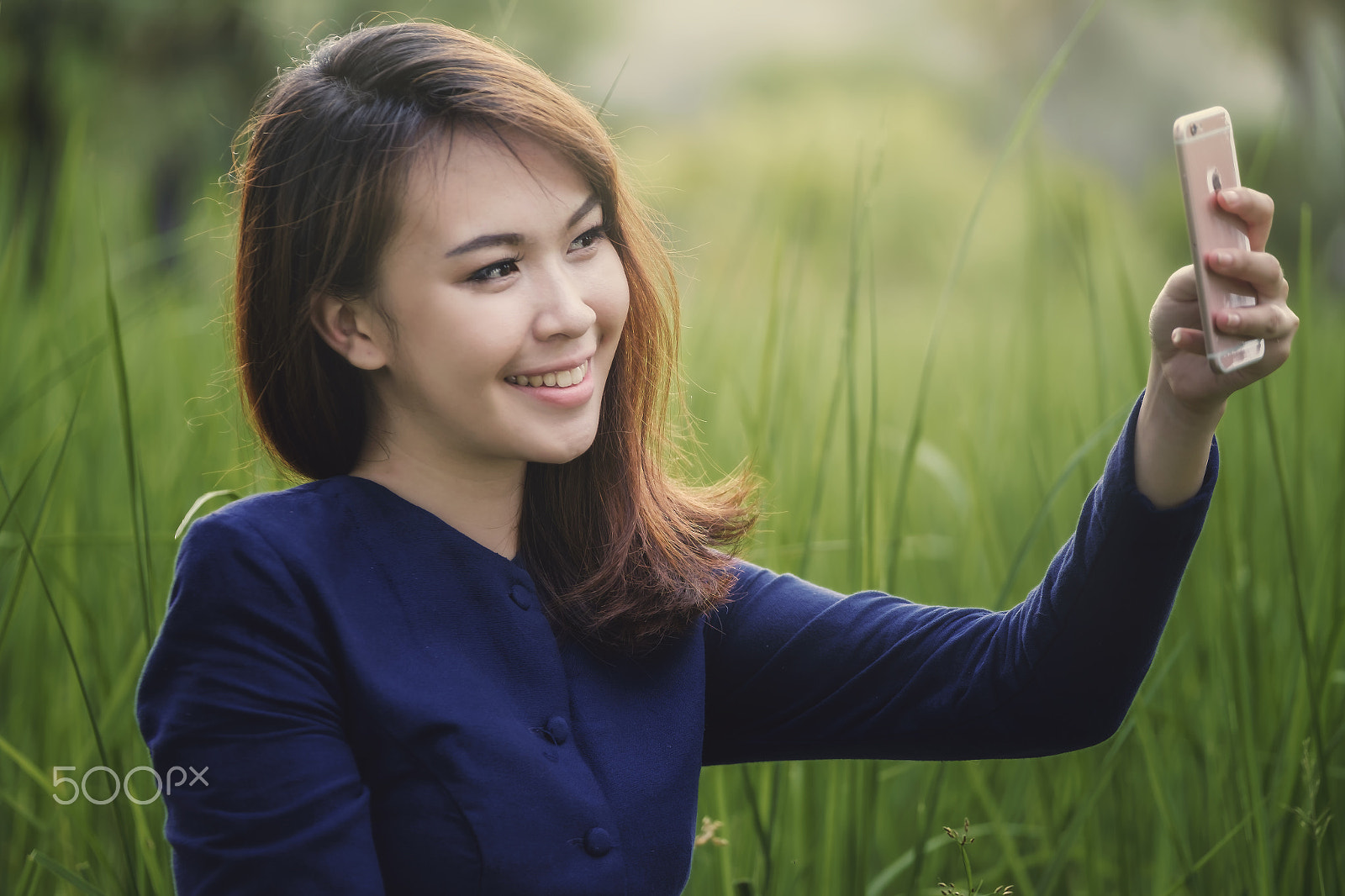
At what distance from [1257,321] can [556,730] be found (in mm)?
500

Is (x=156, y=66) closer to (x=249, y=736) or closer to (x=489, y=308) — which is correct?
(x=489, y=308)

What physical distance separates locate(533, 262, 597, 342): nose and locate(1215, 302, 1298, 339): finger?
394 millimetres

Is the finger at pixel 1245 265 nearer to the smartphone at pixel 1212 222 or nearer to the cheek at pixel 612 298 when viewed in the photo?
the smartphone at pixel 1212 222

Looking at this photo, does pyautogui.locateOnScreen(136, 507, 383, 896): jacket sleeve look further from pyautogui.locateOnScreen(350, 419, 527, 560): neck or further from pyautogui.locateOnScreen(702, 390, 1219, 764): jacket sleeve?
pyautogui.locateOnScreen(702, 390, 1219, 764): jacket sleeve

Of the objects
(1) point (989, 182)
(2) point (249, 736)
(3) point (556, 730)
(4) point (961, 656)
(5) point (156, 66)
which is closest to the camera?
(2) point (249, 736)

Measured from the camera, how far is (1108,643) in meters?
0.76

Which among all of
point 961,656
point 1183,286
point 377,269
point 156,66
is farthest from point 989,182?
point 156,66

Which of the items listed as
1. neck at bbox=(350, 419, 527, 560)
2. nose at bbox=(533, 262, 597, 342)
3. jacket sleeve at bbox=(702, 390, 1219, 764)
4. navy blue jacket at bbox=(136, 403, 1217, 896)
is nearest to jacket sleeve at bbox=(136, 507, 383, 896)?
navy blue jacket at bbox=(136, 403, 1217, 896)

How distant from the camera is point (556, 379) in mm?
770

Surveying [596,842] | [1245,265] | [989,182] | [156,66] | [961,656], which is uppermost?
[156,66]

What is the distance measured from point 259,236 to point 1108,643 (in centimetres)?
67

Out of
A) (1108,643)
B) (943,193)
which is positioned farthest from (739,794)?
(943,193)

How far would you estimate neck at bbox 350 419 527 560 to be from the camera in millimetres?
788

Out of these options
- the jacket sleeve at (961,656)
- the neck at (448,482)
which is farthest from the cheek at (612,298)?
the jacket sleeve at (961,656)
